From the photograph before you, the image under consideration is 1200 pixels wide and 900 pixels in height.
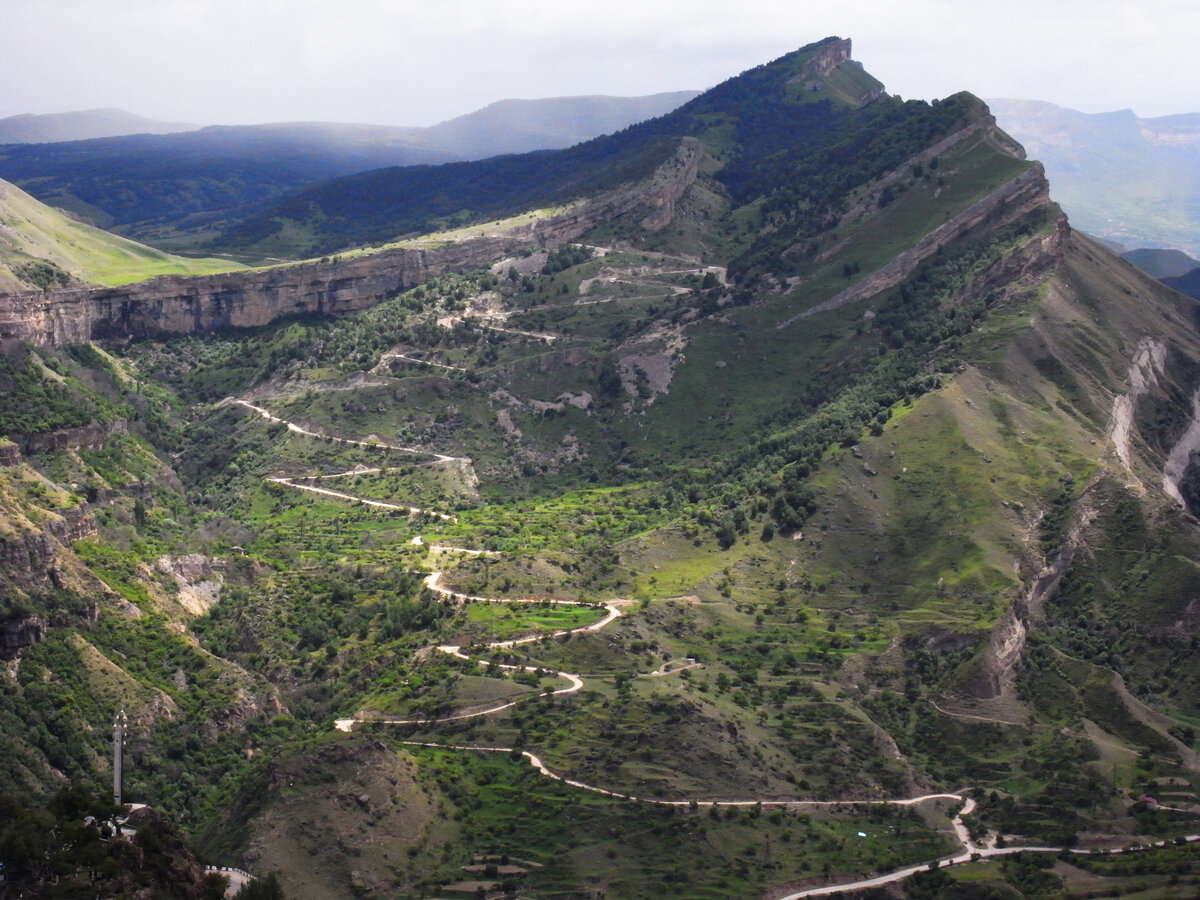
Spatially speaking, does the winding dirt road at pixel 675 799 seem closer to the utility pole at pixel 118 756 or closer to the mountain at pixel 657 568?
the mountain at pixel 657 568

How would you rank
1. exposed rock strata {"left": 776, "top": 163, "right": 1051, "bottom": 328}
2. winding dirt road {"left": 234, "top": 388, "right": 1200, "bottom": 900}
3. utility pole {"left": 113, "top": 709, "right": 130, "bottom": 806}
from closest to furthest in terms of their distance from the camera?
utility pole {"left": 113, "top": 709, "right": 130, "bottom": 806}, winding dirt road {"left": 234, "top": 388, "right": 1200, "bottom": 900}, exposed rock strata {"left": 776, "top": 163, "right": 1051, "bottom": 328}

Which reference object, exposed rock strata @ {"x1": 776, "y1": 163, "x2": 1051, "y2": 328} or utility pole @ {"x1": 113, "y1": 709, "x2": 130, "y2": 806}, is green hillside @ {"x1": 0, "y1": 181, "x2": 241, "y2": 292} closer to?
utility pole @ {"x1": 113, "y1": 709, "x2": 130, "y2": 806}

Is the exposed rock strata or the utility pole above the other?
the exposed rock strata

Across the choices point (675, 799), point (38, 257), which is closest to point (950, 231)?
point (675, 799)

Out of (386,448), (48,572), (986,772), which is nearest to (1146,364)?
(986,772)

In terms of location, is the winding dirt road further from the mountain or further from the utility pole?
the utility pole

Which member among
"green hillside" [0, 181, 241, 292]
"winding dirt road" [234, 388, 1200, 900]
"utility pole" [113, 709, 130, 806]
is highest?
Result: "green hillside" [0, 181, 241, 292]

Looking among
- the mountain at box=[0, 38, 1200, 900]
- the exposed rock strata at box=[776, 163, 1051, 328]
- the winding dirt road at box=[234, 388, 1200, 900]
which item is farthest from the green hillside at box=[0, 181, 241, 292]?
the exposed rock strata at box=[776, 163, 1051, 328]

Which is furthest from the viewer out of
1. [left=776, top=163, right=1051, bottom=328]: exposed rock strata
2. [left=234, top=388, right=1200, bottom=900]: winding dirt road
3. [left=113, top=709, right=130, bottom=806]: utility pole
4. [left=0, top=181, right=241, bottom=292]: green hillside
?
[left=776, top=163, right=1051, bottom=328]: exposed rock strata

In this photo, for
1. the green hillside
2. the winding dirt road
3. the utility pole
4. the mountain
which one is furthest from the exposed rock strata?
the utility pole

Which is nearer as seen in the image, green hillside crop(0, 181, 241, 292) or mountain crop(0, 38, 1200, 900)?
mountain crop(0, 38, 1200, 900)
